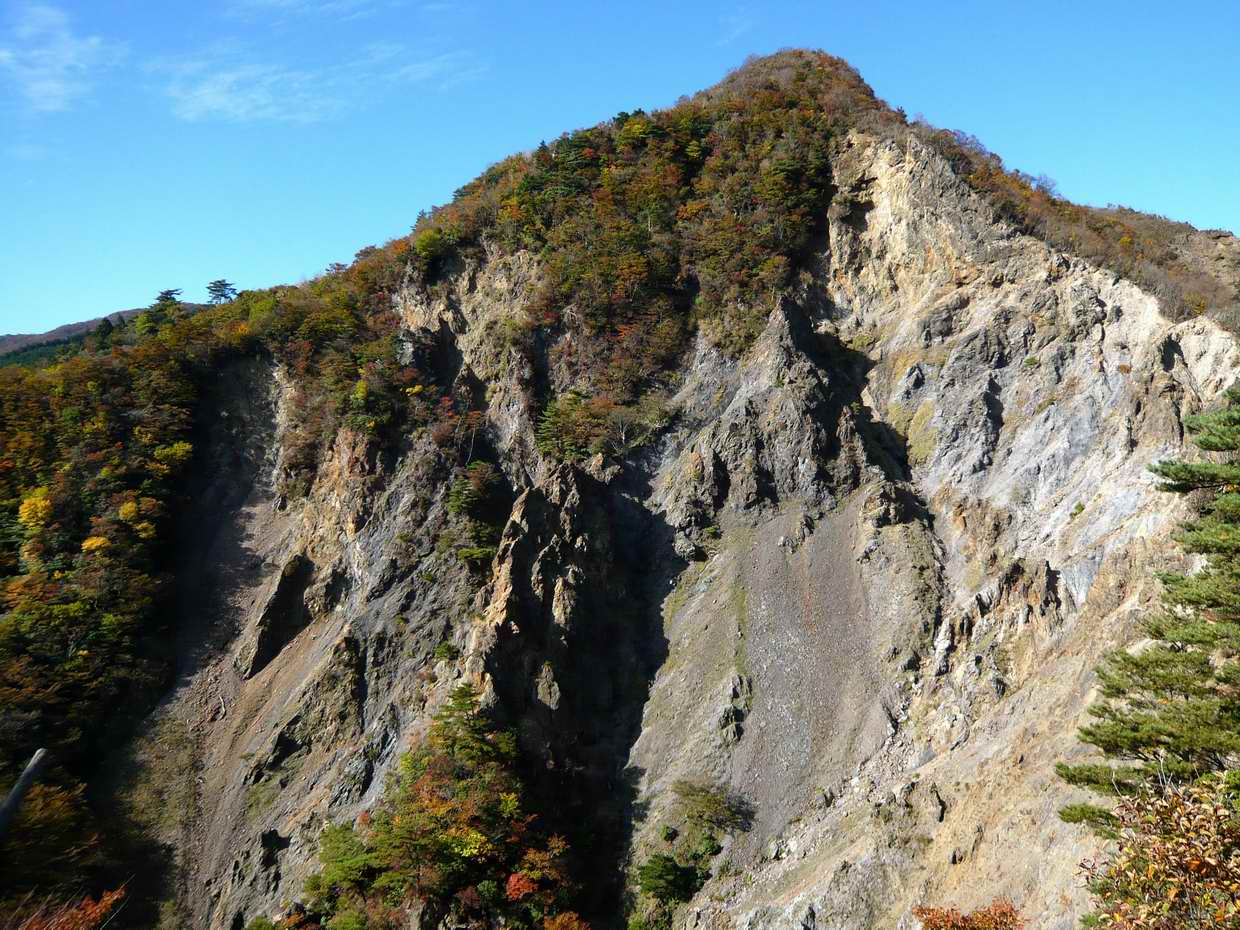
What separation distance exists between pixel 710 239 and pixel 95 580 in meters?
40.8

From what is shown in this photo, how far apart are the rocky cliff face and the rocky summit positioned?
0.56 feet

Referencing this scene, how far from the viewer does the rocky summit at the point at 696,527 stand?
1062 inches

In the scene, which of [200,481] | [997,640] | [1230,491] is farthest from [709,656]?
[200,481]

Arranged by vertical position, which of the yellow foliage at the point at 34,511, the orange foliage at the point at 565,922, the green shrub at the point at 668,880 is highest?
the yellow foliage at the point at 34,511

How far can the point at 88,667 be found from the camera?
3825 cm

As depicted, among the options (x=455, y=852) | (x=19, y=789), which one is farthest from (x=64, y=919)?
(x=455, y=852)

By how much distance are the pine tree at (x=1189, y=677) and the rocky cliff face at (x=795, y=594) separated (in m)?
3.38

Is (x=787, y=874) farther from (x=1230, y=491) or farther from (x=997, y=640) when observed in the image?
(x=1230, y=491)

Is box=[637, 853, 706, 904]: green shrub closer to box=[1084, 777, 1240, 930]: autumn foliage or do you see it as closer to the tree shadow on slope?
box=[1084, 777, 1240, 930]: autumn foliage

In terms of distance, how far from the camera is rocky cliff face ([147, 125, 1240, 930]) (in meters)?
25.2

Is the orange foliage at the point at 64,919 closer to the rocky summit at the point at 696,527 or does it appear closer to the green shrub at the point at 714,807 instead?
the rocky summit at the point at 696,527

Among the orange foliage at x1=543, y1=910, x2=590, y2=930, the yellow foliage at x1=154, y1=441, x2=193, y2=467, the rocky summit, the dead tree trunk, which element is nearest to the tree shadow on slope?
the rocky summit

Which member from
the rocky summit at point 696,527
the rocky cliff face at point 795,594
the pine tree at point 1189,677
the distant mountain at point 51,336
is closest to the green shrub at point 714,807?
the rocky summit at point 696,527

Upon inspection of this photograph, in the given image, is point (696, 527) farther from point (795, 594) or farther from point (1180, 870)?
point (1180, 870)
